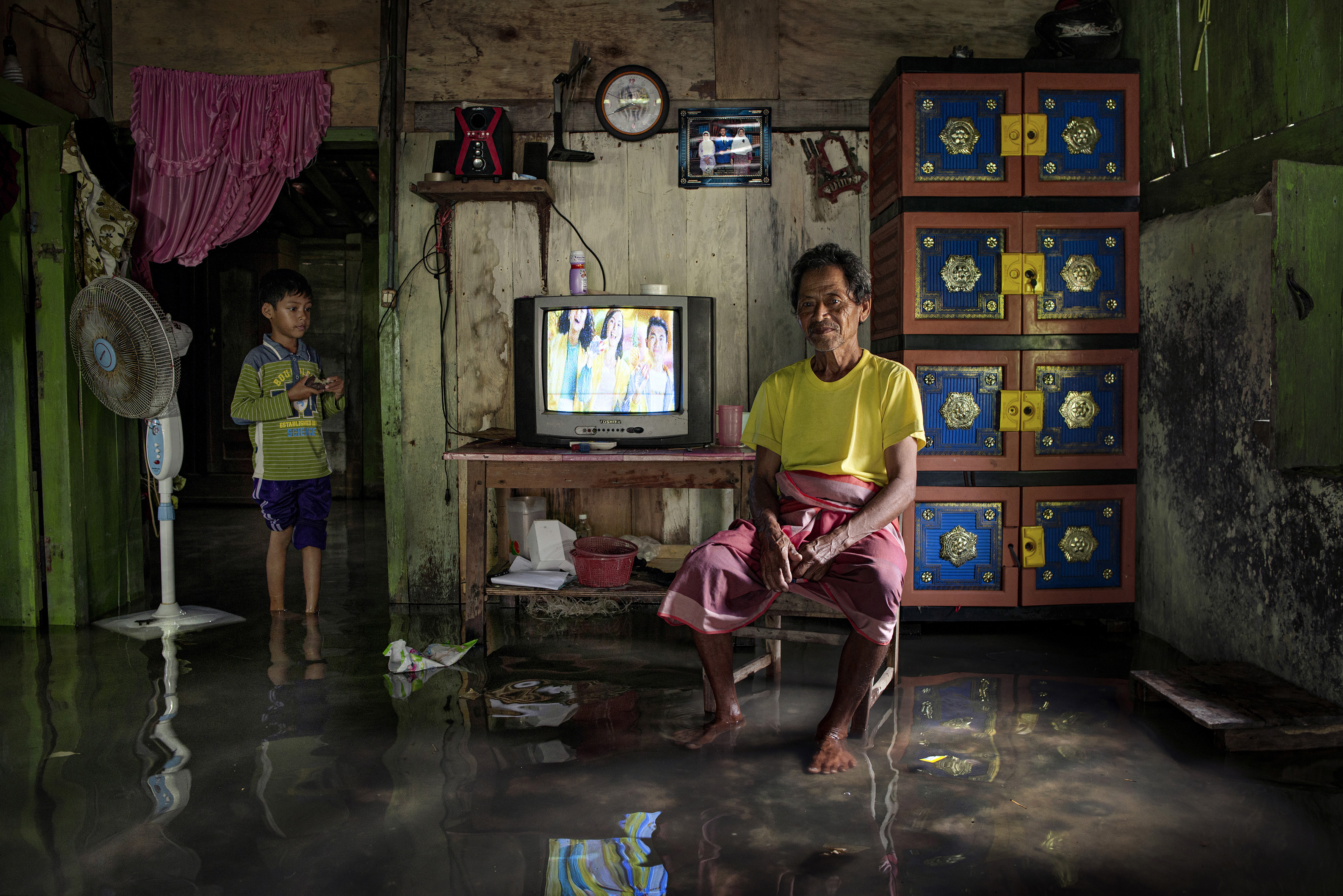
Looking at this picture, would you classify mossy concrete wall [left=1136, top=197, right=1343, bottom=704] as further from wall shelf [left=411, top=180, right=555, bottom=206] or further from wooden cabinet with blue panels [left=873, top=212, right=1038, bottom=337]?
wall shelf [left=411, top=180, right=555, bottom=206]

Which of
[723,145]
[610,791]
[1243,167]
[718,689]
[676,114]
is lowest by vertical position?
[610,791]

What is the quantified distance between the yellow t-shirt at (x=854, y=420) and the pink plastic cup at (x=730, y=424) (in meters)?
1.01

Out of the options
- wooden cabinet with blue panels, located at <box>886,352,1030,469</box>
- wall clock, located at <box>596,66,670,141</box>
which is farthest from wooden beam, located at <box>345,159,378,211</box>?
wooden cabinet with blue panels, located at <box>886,352,1030,469</box>

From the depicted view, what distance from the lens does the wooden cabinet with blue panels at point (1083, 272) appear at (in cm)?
384

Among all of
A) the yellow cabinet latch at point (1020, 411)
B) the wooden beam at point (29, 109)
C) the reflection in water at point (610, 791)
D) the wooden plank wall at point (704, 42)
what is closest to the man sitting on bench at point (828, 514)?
the reflection in water at point (610, 791)

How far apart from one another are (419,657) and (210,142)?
106 inches

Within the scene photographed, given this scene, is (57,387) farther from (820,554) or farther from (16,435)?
(820,554)

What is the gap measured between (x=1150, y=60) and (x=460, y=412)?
11.4 feet

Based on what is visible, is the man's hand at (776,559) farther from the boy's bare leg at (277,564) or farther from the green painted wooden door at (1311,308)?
the boy's bare leg at (277,564)

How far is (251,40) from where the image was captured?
14.5 ft

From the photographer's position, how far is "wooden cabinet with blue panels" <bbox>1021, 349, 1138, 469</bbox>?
12.7 ft

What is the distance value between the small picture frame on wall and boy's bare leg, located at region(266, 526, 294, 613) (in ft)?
8.24

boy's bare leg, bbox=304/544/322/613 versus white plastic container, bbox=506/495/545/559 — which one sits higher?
white plastic container, bbox=506/495/545/559

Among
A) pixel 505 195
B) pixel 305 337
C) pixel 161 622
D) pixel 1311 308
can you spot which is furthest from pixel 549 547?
pixel 305 337
